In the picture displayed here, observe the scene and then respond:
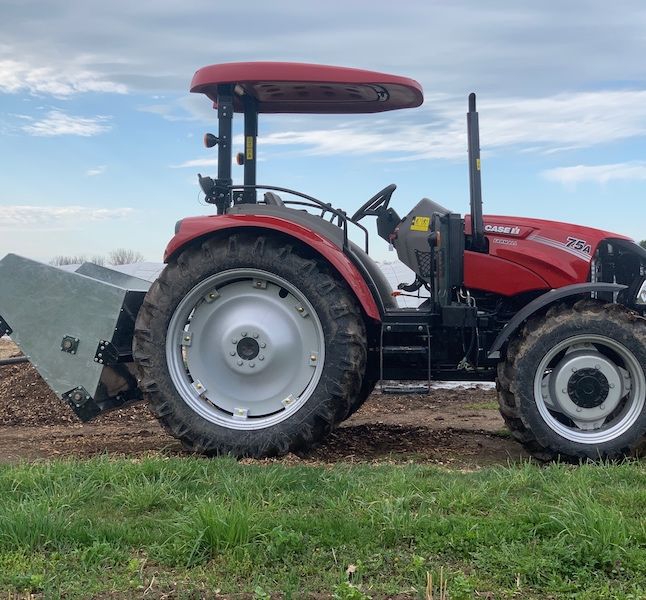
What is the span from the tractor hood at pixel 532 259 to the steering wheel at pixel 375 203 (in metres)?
0.65

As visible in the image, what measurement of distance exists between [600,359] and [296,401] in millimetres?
1918

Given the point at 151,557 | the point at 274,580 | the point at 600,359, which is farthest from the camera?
the point at 600,359

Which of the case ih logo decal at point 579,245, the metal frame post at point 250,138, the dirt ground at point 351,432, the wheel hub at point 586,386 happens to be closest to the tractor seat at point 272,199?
the metal frame post at point 250,138

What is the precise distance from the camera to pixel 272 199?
5234mm

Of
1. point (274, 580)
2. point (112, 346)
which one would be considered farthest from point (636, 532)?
point (112, 346)

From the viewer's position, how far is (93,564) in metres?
2.91

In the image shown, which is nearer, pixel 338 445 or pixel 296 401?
pixel 296 401

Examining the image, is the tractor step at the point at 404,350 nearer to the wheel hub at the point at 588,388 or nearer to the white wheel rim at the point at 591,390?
the white wheel rim at the point at 591,390

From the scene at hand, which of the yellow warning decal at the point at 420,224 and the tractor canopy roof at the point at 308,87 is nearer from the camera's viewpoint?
the tractor canopy roof at the point at 308,87

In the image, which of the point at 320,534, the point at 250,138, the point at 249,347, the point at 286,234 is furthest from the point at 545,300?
the point at 250,138

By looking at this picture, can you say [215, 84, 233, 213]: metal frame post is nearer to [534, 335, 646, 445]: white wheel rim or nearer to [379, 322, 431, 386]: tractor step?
[379, 322, 431, 386]: tractor step

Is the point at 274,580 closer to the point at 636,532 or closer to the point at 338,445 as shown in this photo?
the point at 636,532

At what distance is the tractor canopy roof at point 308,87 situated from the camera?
4.80 metres

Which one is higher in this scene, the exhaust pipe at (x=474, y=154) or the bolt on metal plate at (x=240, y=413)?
the exhaust pipe at (x=474, y=154)
